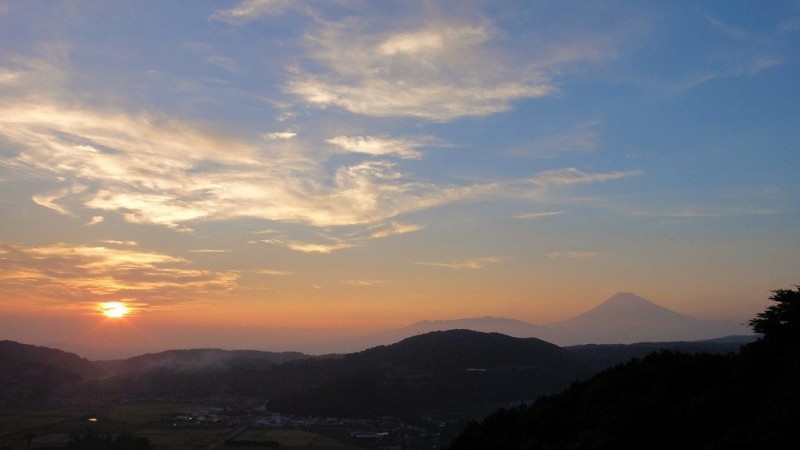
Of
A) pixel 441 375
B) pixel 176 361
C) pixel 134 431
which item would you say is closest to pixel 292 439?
pixel 134 431

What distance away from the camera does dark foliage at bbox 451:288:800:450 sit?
16.9m

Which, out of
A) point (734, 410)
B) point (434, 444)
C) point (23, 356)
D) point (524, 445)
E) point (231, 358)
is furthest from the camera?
point (231, 358)

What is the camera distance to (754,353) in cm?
2398

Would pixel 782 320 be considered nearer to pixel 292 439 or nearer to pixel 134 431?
pixel 292 439

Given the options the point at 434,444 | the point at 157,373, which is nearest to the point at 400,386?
the point at 434,444

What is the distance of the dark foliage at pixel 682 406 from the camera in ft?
55.6

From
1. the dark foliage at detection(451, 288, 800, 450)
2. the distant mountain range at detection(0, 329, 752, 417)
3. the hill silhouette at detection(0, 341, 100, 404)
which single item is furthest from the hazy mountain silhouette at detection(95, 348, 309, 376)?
the dark foliage at detection(451, 288, 800, 450)

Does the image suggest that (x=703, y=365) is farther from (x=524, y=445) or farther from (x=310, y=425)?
(x=310, y=425)

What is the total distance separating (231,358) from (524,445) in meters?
163

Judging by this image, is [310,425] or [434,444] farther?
[310,425]

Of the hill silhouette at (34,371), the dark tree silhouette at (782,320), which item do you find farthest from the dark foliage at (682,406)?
the hill silhouette at (34,371)

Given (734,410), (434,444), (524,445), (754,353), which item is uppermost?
(754,353)

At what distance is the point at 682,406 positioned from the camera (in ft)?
71.9

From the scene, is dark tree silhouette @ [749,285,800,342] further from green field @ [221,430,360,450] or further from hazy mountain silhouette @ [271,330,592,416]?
hazy mountain silhouette @ [271,330,592,416]
